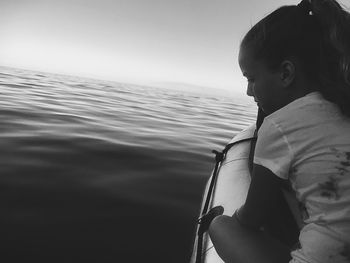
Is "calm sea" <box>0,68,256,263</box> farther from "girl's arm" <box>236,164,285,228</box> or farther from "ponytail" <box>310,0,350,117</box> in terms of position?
"ponytail" <box>310,0,350,117</box>

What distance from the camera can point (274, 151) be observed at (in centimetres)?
114

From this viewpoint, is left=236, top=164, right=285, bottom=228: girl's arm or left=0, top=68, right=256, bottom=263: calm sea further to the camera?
left=0, top=68, right=256, bottom=263: calm sea

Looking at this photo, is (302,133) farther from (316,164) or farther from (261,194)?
(261,194)

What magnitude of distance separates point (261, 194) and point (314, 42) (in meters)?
0.74

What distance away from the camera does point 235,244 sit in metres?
1.32

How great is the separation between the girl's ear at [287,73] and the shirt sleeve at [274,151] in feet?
0.88

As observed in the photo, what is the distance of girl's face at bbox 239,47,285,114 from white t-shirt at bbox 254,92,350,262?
0.68 feet

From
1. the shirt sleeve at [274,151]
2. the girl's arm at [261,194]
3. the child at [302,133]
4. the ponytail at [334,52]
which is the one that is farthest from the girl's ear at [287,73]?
the girl's arm at [261,194]

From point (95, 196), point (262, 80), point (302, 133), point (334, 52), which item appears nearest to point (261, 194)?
point (302, 133)

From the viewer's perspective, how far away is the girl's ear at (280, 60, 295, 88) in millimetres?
1283

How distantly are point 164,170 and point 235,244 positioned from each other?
2.43 meters

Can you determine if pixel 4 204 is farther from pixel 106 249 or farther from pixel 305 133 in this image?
pixel 305 133

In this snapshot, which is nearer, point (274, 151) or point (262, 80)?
point (274, 151)

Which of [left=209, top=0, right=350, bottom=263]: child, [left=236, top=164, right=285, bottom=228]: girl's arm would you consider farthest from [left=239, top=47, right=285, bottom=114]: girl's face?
[left=236, top=164, right=285, bottom=228]: girl's arm
